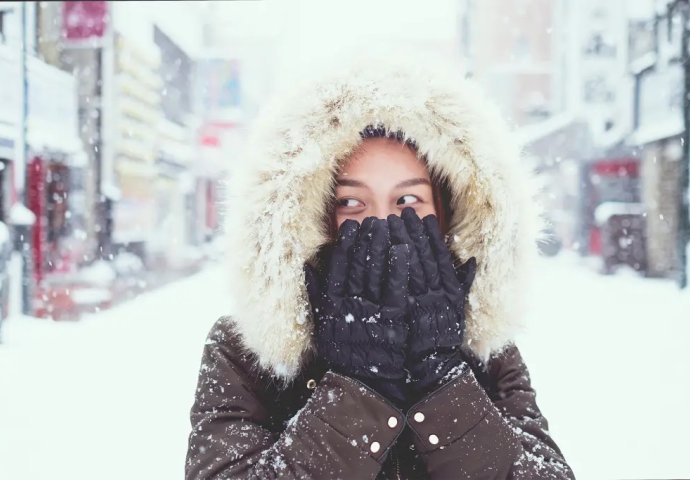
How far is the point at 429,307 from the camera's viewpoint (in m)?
1.27

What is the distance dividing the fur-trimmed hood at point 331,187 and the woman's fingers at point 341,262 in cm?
14

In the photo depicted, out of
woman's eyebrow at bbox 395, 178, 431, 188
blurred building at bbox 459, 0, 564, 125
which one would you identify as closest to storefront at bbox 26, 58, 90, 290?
woman's eyebrow at bbox 395, 178, 431, 188

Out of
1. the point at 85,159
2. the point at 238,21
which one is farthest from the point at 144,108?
the point at 238,21

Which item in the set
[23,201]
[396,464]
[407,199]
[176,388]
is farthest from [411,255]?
[23,201]

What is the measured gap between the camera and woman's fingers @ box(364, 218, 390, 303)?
1.25 meters

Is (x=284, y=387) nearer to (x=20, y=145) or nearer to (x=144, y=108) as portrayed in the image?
(x=20, y=145)

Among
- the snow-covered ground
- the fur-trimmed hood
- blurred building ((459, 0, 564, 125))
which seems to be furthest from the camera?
blurred building ((459, 0, 564, 125))

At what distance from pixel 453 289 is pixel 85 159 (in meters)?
13.2

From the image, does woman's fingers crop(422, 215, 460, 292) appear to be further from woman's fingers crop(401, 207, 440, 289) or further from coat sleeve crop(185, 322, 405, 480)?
coat sleeve crop(185, 322, 405, 480)

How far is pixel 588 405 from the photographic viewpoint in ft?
15.4

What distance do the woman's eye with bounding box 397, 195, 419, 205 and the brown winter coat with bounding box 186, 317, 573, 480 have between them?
0.45 meters

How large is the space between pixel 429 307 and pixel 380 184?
1.23ft

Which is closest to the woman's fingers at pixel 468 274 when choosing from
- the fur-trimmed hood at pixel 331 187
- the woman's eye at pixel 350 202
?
the fur-trimmed hood at pixel 331 187

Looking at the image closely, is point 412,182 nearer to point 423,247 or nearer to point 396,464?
point 423,247
